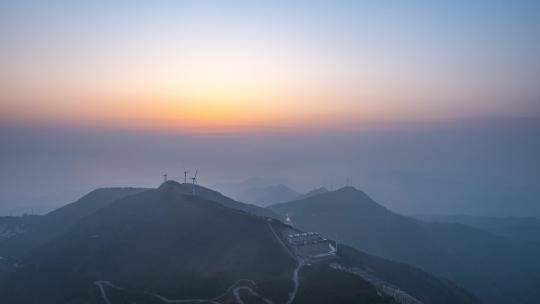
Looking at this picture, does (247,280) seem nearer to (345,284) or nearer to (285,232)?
(345,284)

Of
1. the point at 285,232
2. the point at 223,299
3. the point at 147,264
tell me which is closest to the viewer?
the point at 223,299

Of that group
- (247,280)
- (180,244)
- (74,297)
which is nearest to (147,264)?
(180,244)

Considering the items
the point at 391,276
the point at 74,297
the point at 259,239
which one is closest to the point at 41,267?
the point at 74,297

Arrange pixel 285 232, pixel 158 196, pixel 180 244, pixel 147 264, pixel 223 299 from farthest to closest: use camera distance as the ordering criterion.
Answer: pixel 158 196, pixel 285 232, pixel 180 244, pixel 147 264, pixel 223 299

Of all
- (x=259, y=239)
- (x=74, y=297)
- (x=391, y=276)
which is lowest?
(x=391, y=276)

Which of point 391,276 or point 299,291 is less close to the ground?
point 299,291

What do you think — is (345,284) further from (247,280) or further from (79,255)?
(79,255)

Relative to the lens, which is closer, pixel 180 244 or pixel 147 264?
pixel 147 264

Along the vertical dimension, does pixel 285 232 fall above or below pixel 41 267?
above

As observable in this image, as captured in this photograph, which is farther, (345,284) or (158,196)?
(158,196)
